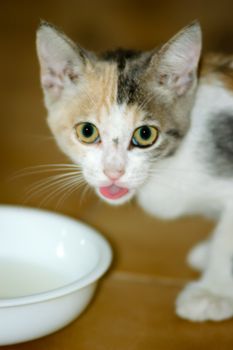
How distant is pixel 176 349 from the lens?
101cm

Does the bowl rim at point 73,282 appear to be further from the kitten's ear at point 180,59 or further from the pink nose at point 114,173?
the kitten's ear at point 180,59

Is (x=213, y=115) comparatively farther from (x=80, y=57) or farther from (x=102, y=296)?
(x=102, y=296)

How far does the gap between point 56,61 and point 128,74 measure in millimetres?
157

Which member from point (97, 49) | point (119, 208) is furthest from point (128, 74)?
point (97, 49)

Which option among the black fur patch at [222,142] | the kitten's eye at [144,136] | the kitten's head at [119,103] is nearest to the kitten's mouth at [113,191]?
the kitten's head at [119,103]

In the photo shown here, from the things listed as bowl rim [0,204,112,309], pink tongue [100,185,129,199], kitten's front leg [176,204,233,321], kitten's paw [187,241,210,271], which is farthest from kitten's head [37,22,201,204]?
kitten's paw [187,241,210,271]

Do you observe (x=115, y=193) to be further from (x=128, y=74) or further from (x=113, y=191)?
(x=128, y=74)

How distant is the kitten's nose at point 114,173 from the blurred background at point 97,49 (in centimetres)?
44

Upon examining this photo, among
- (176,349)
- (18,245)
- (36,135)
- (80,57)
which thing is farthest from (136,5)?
(176,349)

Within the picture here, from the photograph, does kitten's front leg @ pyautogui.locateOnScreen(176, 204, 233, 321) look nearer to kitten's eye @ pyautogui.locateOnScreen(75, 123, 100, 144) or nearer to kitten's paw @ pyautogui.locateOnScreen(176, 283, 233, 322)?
kitten's paw @ pyautogui.locateOnScreen(176, 283, 233, 322)

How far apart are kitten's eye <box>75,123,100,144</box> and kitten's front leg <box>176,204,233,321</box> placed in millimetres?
338

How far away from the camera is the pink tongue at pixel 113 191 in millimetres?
1114

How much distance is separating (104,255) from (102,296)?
0.25m

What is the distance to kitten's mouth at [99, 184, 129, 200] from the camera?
1114mm
